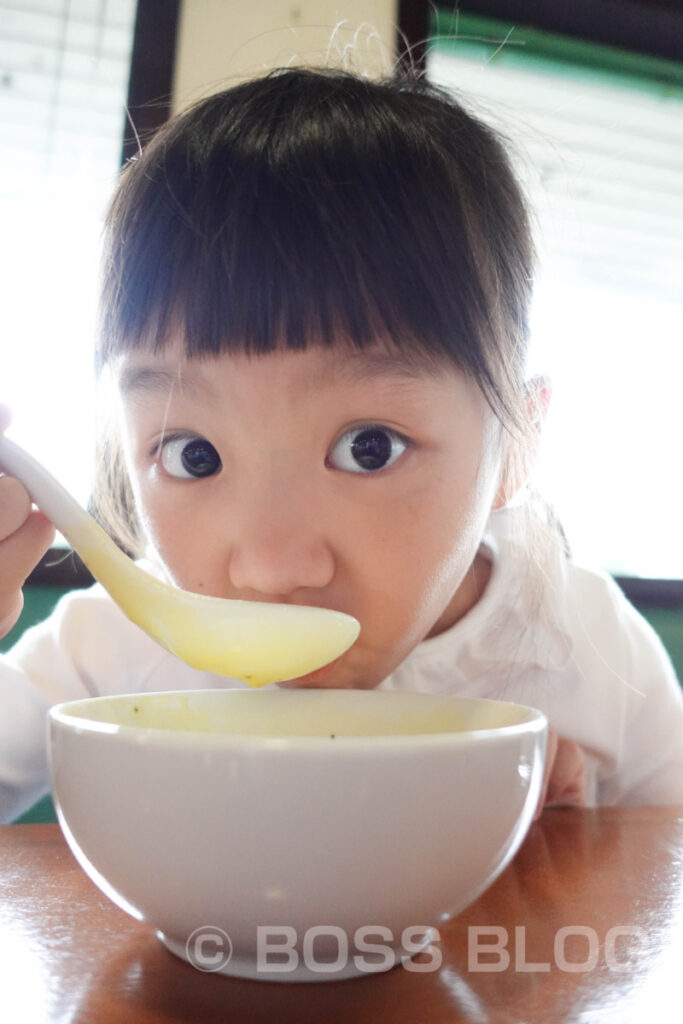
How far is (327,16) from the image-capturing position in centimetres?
181

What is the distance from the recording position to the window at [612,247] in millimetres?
1932

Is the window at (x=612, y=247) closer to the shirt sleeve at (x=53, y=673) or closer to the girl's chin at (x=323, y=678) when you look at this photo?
the shirt sleeve at (x=53, y=673)

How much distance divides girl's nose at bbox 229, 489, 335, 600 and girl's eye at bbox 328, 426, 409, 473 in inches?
2.6

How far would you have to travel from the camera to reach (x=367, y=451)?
0.63 metres

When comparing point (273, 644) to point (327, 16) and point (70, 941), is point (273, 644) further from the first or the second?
point (327, 16)

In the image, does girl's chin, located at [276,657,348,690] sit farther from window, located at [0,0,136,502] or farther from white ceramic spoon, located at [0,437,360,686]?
window, located at [0,0,136,502]

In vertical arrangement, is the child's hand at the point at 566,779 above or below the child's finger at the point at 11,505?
below

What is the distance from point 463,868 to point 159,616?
0.23 metres

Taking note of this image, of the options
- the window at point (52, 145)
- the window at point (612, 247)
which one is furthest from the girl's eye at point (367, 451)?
the window at point (612, 247)

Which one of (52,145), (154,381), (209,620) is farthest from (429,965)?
(52,145)

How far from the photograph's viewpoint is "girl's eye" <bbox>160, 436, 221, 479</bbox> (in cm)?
65

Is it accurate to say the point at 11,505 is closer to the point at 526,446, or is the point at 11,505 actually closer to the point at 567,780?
the point at 526,446

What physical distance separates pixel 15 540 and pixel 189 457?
0.45 ft

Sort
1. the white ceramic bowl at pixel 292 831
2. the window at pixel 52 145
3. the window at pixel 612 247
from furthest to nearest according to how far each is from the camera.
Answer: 1. the window at pixel 612 247
2. the window at pixel 52 145
3. the white ceramic bowl at pixel 292 831
